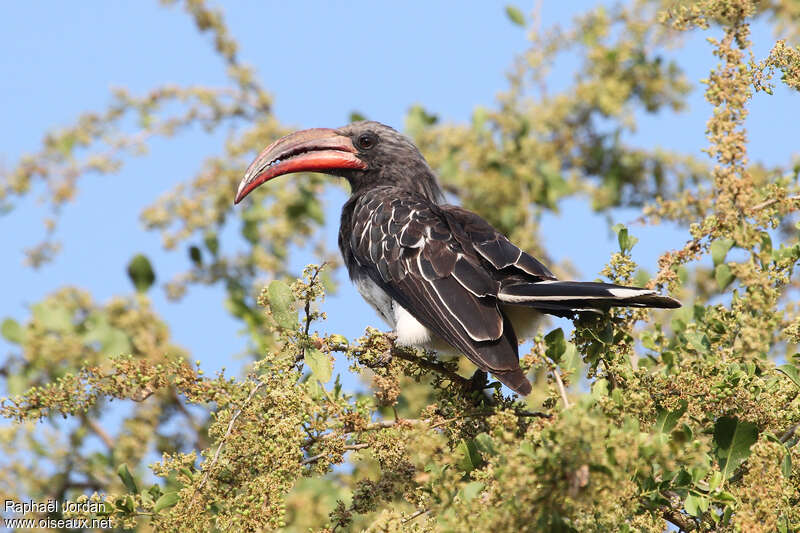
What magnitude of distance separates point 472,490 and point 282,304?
2.99 ft

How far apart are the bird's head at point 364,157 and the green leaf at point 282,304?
2.02m

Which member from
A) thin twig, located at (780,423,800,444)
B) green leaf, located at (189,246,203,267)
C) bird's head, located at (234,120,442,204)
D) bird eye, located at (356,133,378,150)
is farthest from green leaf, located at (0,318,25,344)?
thin twig, located at (780,423,800,444)

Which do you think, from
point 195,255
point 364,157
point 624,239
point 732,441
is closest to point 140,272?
point 195,255

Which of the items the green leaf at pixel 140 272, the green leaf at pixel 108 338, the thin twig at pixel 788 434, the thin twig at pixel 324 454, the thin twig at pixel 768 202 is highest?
the green leaf at pixel 140 272

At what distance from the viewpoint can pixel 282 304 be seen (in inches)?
107

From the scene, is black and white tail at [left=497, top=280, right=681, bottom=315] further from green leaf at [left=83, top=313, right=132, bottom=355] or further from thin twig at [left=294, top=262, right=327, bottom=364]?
green leaf at [left=83, top=313, right=132, bottom=355]

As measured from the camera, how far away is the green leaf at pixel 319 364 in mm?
2713

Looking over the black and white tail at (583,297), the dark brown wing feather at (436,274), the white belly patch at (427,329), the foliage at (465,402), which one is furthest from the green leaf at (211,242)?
the black and white tail at (583,297)

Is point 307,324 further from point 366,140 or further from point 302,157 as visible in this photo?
point 366,140

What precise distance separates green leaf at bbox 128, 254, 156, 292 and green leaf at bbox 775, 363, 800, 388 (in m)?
3.28

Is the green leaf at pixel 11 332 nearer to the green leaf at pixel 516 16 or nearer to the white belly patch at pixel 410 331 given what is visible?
the white belly patch at pixel 410 331

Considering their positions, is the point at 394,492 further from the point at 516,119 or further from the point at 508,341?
the point at 516,119

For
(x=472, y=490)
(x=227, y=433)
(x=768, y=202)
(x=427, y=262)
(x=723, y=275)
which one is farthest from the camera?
(x=427, y=262)

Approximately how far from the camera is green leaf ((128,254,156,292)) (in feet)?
15.9
